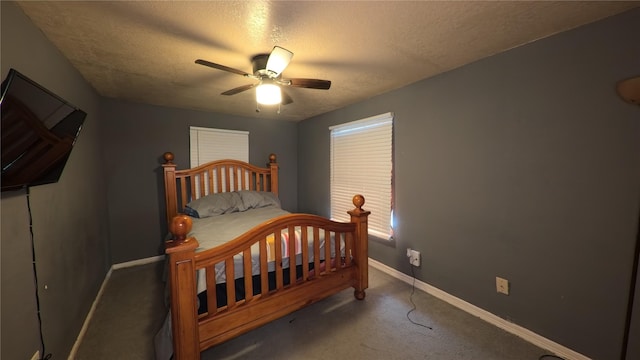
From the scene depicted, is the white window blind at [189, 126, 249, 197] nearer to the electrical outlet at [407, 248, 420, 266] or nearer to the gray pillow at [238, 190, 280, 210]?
the gray pillow at [238, 190, 280, 210]

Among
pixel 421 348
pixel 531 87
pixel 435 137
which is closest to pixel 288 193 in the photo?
pixel 435 137

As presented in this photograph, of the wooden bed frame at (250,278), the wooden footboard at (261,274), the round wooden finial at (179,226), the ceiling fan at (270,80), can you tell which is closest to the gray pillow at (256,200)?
the wooden bed frame at (250,278)

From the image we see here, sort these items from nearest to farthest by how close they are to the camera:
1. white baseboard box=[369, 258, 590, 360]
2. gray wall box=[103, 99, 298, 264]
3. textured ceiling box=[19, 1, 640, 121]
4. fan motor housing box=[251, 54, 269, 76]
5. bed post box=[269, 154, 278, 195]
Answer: textured ceiling box=[19, 1, 640, 121], white baseboard box=[369, 258, 590, 360], fan motor housing box=[251, 54, 269, 76], gray wall box=[103, 99, 298, 264], bed post box=[269, 154, 278, 195]

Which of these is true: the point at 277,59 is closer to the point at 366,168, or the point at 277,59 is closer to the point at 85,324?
the point at 366,168

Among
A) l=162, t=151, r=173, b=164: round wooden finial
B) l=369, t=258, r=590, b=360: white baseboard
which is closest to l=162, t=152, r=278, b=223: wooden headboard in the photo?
l=162, t=151, r=173, b=164: round wooden finial

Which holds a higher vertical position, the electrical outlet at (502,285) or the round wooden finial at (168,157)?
the round wooden finial at (168,157)

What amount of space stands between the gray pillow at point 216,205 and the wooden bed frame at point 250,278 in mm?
831

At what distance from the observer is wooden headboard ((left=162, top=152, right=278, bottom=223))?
117 inches

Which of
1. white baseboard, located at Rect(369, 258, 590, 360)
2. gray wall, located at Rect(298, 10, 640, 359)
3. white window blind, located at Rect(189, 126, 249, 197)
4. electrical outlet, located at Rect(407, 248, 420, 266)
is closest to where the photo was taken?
gray wall, located at Rect(298, 10, 640, 359)

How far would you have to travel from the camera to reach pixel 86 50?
165 cm

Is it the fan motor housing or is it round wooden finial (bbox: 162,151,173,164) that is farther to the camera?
round wooden finial (bbox: 162,151,173,164)

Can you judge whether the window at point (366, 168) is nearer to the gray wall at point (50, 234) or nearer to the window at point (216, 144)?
the window at point (216, 144)

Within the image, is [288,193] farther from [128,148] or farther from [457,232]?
[457,232]

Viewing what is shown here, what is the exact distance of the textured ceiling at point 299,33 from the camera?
126cm
